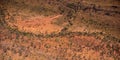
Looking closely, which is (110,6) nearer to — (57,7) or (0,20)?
(57,7)

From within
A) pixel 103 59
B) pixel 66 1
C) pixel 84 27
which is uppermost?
pixel 66 1

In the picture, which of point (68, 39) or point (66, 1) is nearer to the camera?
point (68, 39)

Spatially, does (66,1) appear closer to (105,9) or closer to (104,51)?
(105,9)

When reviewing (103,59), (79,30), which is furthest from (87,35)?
(103,59)

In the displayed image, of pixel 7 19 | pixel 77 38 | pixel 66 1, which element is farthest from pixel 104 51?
pixel 7 19

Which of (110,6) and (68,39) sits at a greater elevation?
(110,6)

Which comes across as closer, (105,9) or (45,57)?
(45,57)
